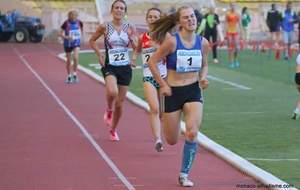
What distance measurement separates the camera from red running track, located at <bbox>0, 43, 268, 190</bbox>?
9906 mm

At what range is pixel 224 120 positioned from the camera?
15508mm

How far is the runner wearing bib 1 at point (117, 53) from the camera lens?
13117mm

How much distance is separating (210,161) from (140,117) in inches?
195

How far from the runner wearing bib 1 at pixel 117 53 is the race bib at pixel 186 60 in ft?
11.3

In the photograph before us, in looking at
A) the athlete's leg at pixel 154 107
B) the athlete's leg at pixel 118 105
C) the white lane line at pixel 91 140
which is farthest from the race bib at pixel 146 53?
the white lane line at pixel 91 140

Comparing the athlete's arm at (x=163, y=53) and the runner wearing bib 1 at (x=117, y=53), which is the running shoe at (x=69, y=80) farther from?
the athlete's arm at (x=163, y=53)

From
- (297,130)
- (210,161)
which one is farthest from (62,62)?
(210,161)

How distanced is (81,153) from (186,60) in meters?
2.89

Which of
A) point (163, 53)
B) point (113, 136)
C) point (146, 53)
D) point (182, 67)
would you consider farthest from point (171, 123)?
point (113, 136)

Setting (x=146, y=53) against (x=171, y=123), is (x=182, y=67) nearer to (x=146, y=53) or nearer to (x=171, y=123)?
(x=171, y=123)

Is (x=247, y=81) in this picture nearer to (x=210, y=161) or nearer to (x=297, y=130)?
(x=297, y=130)

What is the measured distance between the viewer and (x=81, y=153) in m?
12.0

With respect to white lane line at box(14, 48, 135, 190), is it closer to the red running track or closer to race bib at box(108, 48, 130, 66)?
the red running track

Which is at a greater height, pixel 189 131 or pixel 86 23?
pixel 189 131
